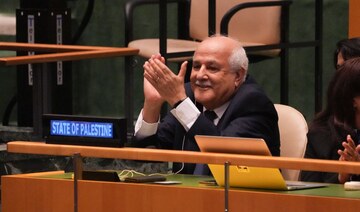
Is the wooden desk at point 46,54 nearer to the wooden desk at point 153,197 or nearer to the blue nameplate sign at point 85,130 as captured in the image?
the wooden desk at point 153,197

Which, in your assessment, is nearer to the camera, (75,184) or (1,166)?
(75,184)

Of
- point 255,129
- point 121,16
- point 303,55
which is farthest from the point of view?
point 121,16

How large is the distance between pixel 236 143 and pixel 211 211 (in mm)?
240

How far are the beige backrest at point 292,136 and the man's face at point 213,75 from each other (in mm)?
284

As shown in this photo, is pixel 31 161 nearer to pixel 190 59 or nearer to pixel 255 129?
pixel 190 59

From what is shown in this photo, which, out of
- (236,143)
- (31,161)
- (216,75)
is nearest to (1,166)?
(31,161)

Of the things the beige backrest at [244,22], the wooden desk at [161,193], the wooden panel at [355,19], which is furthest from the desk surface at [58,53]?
the wooden desk at [161,193]

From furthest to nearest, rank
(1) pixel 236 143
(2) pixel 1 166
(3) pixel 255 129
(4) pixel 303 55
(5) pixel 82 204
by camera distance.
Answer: (4) pixel 303 55, (2) pixel 1 166, (3) pixel 255 129, (5) pixel 82 204, (1) pixel 236 143

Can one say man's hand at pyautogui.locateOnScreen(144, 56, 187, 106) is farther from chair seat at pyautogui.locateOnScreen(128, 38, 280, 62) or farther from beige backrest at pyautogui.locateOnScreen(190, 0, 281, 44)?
beige backrest at pyautogui.locateOnScreen(190, 0, 281, 44)

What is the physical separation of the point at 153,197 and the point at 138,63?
4853 mm

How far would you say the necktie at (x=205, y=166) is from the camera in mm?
4982

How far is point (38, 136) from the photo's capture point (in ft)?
23.6

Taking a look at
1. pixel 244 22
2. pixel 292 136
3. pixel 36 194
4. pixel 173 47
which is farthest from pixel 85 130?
pixel 244 22

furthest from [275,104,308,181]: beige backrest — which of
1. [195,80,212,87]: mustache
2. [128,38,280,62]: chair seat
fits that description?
[128,38,280,62]: chair seat
